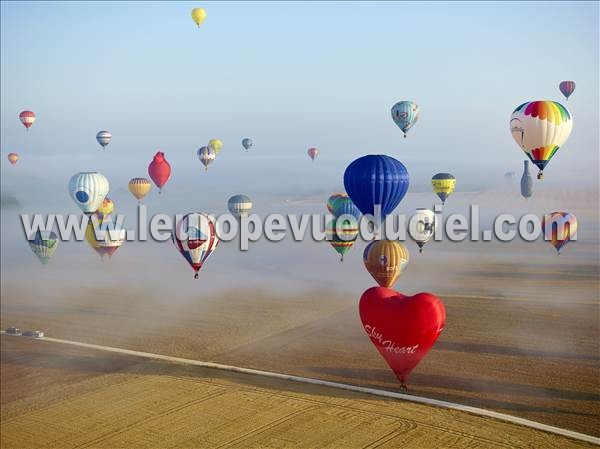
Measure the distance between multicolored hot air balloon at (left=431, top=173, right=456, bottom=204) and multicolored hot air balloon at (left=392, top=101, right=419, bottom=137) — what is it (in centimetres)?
1494

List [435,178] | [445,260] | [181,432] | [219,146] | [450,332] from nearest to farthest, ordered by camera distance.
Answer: [181,432] → [450,332] → [435,178] → [445,260] → [219,146]

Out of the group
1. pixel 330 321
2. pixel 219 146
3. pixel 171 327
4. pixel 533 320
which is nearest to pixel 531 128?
pixel 533 320

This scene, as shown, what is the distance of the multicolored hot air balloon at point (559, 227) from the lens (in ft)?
192

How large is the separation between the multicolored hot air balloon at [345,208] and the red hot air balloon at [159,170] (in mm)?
24526

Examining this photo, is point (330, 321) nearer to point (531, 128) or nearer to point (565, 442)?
point (531, 128)

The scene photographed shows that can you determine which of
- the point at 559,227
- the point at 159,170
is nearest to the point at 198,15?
the point at 159,170

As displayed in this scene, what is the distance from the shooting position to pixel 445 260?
79.0 m

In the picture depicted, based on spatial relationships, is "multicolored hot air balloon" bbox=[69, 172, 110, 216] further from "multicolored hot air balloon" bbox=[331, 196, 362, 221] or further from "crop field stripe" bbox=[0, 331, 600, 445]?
"multicolored hot air balloon" bbox=[331, 196, 362, 221]

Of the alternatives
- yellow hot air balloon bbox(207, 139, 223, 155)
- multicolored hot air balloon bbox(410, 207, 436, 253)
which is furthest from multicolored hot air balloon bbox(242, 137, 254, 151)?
multicolored hot air balloon bbox(410, 207, 436, 253)

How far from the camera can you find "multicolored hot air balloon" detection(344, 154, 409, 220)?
→ 39438mm

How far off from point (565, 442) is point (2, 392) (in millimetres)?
26670

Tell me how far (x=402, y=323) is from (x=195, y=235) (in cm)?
2128

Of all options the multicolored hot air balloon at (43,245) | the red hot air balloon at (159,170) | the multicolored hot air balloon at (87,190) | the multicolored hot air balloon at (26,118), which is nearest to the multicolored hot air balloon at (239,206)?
the red hot air balloon at (159,170)

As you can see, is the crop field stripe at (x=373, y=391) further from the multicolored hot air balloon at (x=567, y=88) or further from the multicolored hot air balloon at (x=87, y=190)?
the multicolored hot air balloon at (x=567, y=88)
